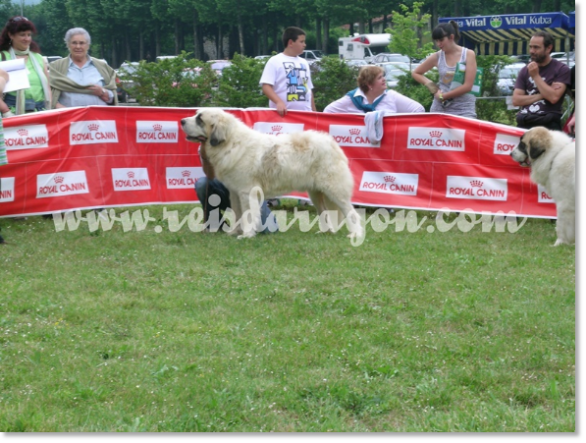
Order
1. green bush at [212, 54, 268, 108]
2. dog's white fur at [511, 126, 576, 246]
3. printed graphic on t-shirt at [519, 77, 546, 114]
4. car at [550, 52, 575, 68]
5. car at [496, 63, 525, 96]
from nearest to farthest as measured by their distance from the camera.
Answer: dog's white fur at [511, 126, 576, 246], printed graphic on t-shirt at [519, 77, 546, 114], green bush at [212, 54, 268, 108], car at [496, 63, 525, 96], car at [550, 52, 575, 68]

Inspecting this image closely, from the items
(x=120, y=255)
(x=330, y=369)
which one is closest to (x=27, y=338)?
(x=330, y=369)

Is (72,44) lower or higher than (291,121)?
higher

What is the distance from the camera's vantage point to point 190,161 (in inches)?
397

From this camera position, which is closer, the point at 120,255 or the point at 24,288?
the point at 24,288

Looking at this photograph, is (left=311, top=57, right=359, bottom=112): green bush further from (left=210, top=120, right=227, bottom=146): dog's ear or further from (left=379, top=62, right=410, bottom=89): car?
(left=210, top=120, right=227, bottom=146): dog's ear

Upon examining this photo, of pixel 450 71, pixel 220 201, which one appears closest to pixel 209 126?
pixel 220 201

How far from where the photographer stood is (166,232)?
8.74m

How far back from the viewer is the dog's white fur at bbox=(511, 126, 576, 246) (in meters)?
7.64

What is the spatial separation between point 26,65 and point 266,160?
3141 millimetres

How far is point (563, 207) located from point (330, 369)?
4.15 meters

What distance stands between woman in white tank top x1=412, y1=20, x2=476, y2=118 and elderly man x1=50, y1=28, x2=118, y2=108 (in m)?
3.98

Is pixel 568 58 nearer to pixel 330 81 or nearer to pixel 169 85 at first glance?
pixel 330 81

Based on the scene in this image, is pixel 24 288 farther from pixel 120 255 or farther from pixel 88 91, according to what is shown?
pixel 88 91

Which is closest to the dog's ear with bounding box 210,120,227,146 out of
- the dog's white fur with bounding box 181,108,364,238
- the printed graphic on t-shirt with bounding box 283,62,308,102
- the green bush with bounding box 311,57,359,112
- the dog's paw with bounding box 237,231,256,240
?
the dog's white fur with bounding box 181,108,364,238
